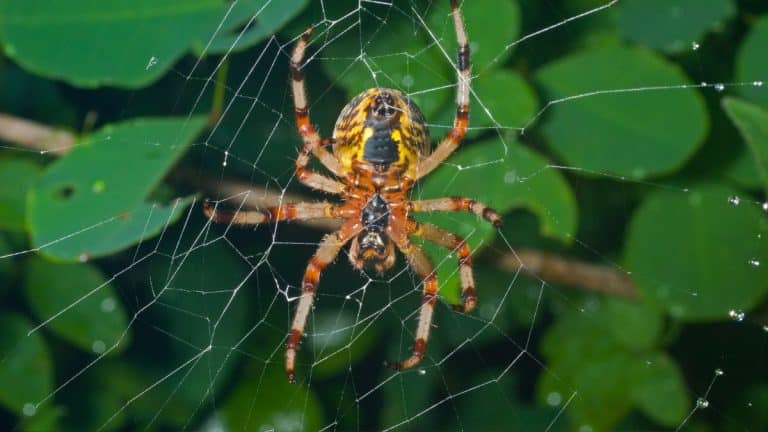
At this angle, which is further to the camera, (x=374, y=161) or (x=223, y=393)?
(x=223, y=393)

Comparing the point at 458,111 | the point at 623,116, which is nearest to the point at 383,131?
the point at 458,111

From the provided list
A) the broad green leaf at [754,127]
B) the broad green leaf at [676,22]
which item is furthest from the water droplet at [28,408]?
the broad green leaf at [676,22]

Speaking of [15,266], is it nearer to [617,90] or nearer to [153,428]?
[153,428]

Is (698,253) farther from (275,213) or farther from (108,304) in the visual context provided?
→ (108,304)

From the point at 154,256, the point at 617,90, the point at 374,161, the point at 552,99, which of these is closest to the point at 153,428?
the point at 154,256

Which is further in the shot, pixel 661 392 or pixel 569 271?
pixel 569 271

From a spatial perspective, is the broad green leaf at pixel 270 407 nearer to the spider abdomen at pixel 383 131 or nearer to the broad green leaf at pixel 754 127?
the spider abdomen at pixel 383 131
